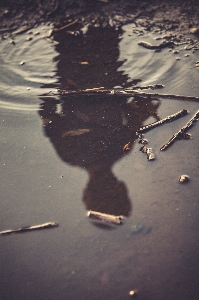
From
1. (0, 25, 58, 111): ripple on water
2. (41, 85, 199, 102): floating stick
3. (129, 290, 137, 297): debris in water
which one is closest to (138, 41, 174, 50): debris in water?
(41, 85, 199, 102): floating stick

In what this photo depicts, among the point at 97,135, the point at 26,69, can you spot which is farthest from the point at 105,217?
the point at 26,69

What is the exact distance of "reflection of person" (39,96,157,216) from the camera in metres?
1.88

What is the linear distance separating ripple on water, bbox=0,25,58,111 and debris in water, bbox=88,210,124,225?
1.14 metres

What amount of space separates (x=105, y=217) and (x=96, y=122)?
84 cm

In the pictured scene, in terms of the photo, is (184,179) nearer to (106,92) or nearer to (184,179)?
(184,179)

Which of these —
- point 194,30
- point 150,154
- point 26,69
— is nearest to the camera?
point 150,154

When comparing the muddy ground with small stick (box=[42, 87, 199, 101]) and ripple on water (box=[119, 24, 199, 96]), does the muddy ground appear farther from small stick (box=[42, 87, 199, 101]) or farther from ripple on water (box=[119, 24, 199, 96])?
small stick (box=[42, 87, 199, 101])

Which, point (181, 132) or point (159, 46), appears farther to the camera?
point (159, 46)

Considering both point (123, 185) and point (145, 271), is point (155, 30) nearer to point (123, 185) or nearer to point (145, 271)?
point (123, 185)

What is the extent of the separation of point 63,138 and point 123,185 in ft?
2.11

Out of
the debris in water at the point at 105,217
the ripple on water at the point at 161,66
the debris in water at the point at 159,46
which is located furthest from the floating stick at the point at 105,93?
the debris in water at the point at 105,217

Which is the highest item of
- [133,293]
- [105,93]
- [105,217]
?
[105,93]

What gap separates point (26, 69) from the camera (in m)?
2.83

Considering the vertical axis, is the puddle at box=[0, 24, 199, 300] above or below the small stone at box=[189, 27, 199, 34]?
below
